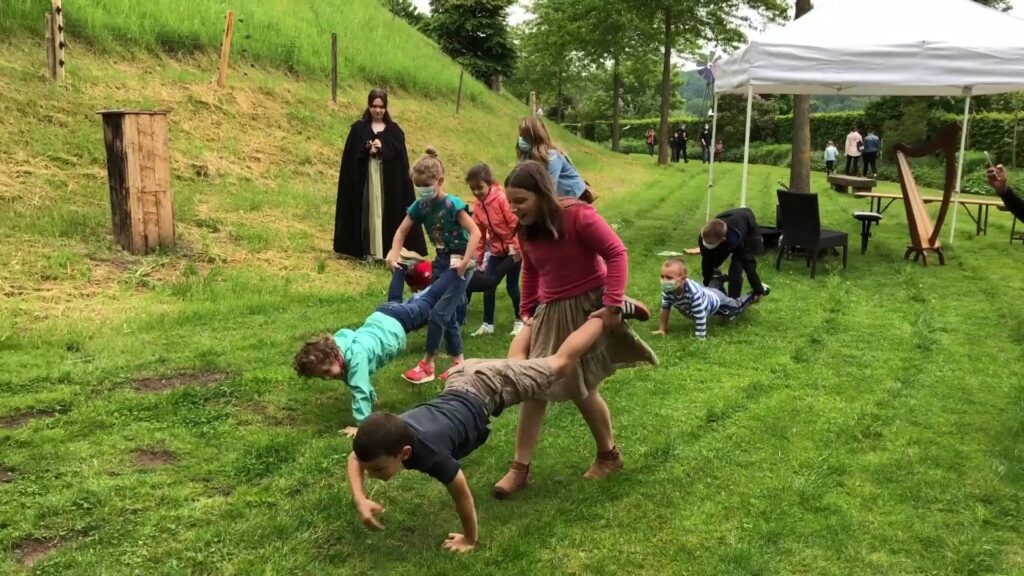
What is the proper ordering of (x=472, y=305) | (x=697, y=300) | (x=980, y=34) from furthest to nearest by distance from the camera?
(x=980, y=34), (x=472, y=305), (x=697, y=300)

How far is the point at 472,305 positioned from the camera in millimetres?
7953

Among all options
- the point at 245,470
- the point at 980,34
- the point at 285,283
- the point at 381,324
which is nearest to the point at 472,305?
the point at 285,283

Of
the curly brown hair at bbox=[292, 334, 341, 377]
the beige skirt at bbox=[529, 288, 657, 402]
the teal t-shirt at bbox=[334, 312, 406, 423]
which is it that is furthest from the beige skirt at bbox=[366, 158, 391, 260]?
the beige skirt at bbox=[529, 288, 657, 402]

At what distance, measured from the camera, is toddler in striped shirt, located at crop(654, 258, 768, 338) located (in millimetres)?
6598

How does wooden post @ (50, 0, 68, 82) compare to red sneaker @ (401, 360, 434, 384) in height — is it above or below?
above

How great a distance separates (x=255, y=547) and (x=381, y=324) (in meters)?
1.78

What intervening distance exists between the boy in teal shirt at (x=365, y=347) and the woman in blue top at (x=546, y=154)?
1.48 meters

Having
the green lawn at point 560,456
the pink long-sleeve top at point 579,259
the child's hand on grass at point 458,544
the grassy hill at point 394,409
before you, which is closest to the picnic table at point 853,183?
the grassy hill at point 394,409

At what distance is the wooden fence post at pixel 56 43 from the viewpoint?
1047 centimetres

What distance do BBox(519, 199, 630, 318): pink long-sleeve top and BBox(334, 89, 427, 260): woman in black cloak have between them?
5.35 meters

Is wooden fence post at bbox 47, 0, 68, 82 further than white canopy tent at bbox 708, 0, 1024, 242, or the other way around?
wooden fence post at bbox 47, 0, 68, 82

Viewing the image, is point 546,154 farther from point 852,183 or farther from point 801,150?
point 852,183

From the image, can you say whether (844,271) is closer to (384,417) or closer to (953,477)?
(953,477)

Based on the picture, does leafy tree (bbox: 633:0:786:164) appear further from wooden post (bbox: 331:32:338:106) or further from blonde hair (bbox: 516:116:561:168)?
blonde hair (bbox: 516:116:561:168)
